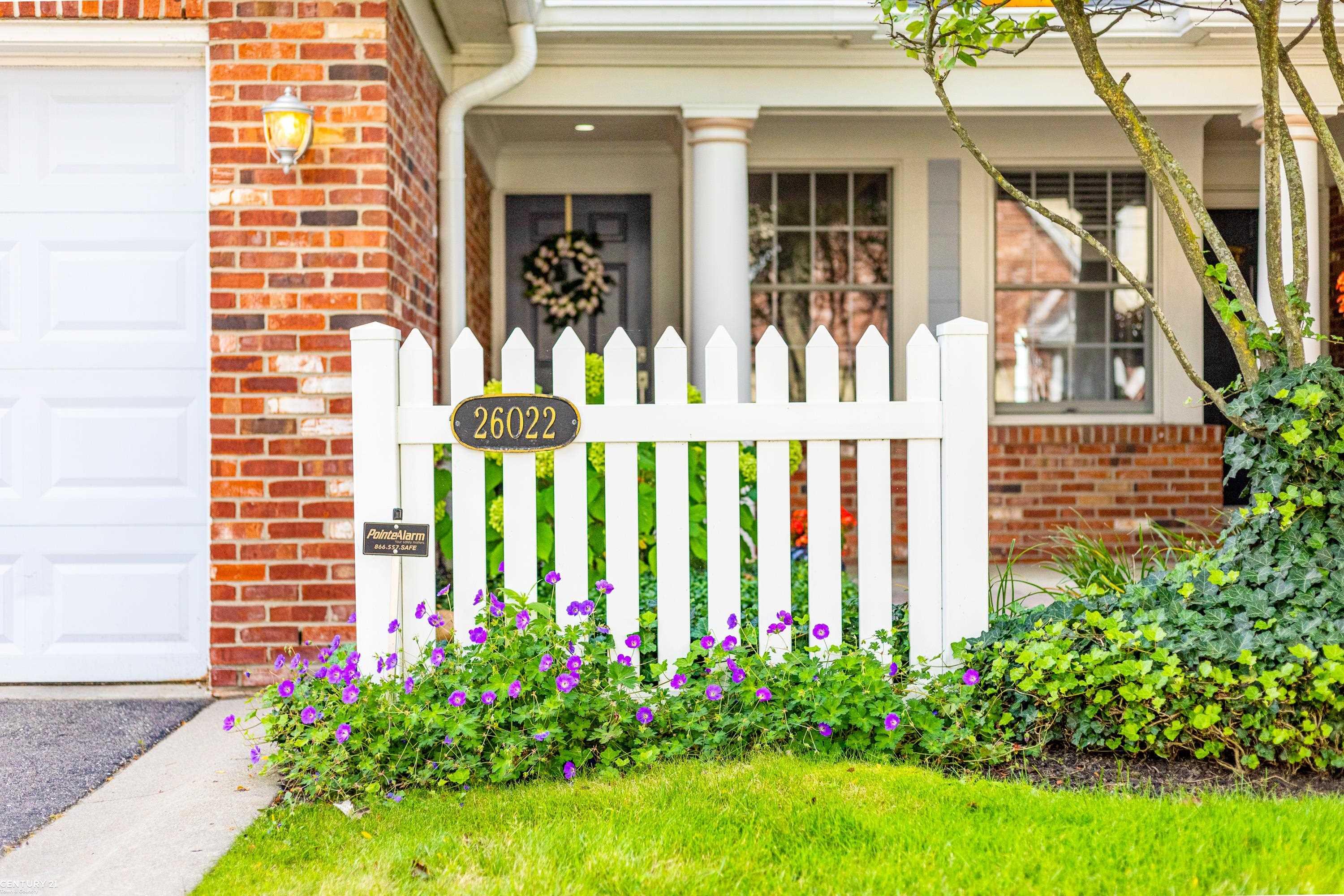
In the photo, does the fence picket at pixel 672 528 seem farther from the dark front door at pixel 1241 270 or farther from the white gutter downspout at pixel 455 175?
the dark front door at pixel 1241 270

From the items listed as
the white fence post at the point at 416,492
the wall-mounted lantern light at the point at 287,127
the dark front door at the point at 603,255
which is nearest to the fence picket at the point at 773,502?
the white fence post at the point at 416,492

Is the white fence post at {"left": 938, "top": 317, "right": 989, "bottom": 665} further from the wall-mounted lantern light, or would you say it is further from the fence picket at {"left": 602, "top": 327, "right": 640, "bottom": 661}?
the wall-mounted lantern light

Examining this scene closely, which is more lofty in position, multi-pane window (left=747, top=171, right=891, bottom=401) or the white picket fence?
multi-pane window (left=747, top=171, right=891, bottom=401)

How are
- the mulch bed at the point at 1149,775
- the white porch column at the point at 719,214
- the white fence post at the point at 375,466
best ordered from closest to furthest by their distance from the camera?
1. the mulch bed at the point at 1149,775
2. the white fence post at the point at 375,466
3. the white porch column at the point at 719,214

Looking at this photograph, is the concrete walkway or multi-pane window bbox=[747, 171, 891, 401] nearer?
the concrete walkway

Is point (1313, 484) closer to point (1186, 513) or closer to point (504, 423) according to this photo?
point (504, 423)

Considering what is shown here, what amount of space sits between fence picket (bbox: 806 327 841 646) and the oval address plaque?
64 centimetres

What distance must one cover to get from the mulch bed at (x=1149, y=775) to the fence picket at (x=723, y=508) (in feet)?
2.53

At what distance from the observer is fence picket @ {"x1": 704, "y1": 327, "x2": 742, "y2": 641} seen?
9.00ft

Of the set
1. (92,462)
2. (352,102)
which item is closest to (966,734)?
(352,102)

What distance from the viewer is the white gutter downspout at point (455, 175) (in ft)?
15.9

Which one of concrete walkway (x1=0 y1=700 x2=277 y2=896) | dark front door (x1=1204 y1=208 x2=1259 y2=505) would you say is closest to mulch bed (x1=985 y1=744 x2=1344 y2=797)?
concrete walkway (x1=0 y1=700 x2=277 y2=896)

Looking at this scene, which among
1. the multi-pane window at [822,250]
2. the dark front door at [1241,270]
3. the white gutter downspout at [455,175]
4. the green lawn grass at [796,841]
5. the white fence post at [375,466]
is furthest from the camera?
the dark front door at [1241,270]

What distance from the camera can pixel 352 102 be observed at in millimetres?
3648
